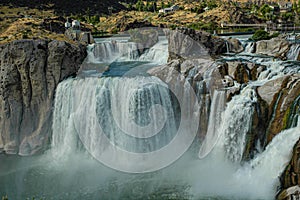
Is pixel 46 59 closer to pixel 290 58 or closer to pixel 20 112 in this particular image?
pixel 20 112

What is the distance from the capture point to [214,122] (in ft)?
68.8

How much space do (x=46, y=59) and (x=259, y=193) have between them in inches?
676

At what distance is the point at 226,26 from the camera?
199ft

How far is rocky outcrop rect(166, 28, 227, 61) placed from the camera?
28.2 m

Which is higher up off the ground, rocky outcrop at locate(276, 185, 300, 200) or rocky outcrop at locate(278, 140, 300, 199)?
rocky outcrop at locate(278, 140, 300, 199)

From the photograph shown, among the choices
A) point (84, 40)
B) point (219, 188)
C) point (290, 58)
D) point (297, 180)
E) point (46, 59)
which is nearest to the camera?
point (297, 180)

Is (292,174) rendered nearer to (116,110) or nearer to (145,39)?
(116,110)

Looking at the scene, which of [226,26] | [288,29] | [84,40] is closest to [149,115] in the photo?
[84,40]

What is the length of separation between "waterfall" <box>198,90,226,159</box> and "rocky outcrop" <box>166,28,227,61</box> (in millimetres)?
7582

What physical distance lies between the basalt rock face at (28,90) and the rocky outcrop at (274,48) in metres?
16.4

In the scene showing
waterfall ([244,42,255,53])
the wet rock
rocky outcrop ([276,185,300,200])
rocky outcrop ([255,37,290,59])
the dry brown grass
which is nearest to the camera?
rocky outcrop ([276,185,300,200])

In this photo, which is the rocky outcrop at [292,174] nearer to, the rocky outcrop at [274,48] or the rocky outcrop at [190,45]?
the rocky outcrop at [274,48]

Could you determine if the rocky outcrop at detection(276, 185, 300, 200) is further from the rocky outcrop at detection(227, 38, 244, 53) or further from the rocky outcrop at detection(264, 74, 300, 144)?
Result: the rocky outcrop at detection(227, 38, 244, 53)

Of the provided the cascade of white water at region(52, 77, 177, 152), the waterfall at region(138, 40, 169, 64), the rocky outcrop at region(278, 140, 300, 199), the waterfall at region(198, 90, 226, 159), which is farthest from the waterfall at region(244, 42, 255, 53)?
the rocky outcrop at region(278, 140, 300, 199)
